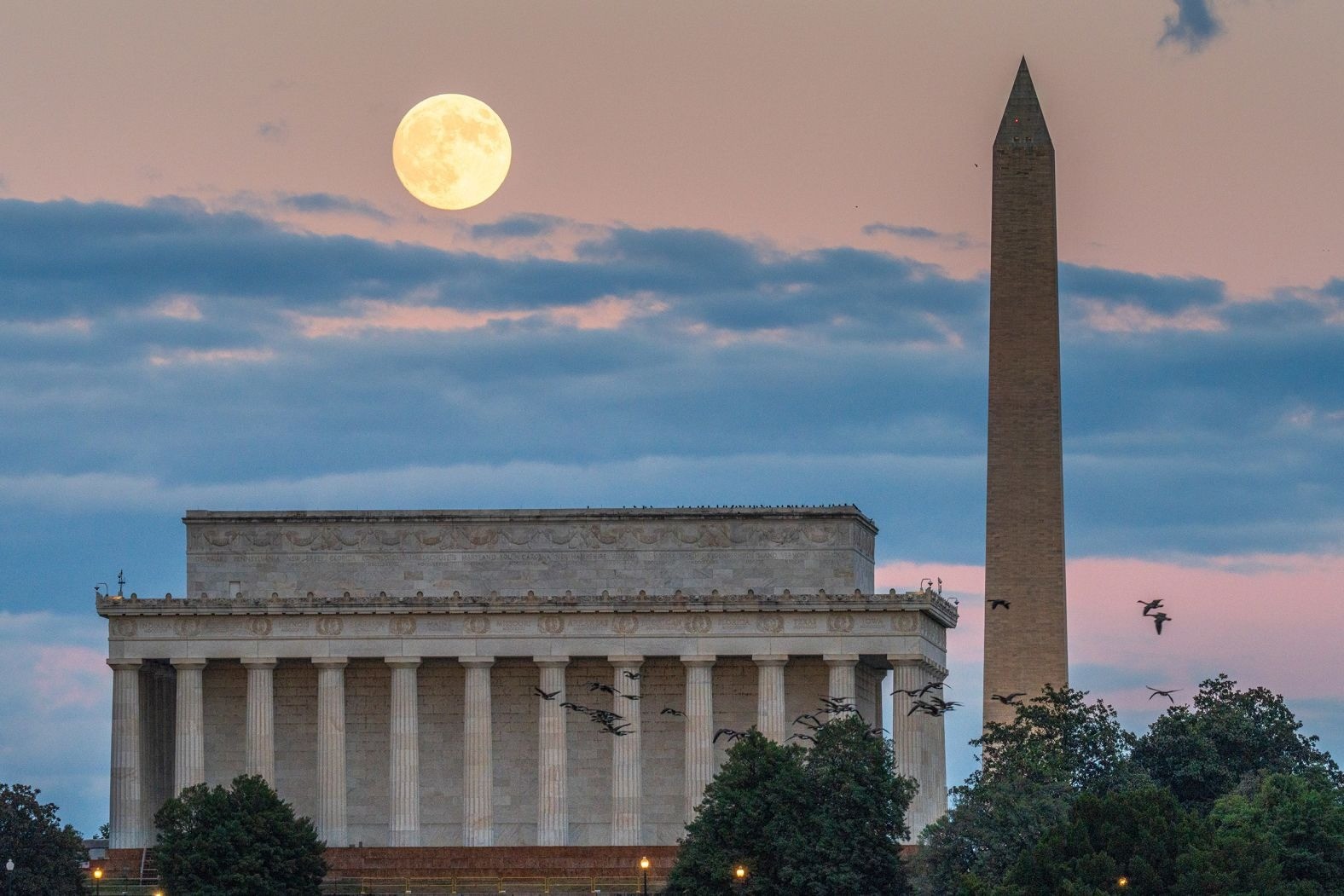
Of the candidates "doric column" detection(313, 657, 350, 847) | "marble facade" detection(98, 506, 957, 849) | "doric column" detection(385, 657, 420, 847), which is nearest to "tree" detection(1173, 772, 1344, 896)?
"marble facade" detection(98, 506, 957, 849)

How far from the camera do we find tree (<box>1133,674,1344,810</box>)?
520 ft

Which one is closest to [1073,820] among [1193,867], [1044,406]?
[1193,867]

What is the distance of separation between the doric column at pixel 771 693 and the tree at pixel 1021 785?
1101cm

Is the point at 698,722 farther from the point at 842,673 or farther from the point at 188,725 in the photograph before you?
the point at 188,725

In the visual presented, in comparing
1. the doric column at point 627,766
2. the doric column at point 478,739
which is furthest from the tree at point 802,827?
the doric column at point 478,739

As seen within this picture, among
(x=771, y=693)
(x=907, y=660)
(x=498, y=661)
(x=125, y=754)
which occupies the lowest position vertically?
(x=125, y=754)

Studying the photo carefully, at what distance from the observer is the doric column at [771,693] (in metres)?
171

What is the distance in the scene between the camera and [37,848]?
148 m

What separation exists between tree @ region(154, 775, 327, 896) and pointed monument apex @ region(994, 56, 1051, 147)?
4573 cm

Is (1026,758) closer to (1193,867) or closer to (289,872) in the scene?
(1193,867)

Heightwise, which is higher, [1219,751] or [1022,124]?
[1022,124]

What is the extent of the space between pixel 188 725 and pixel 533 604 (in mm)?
17771

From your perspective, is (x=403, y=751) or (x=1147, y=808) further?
(x=403, y=751)

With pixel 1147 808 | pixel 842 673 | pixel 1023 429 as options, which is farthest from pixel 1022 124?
pixel 1147 808
